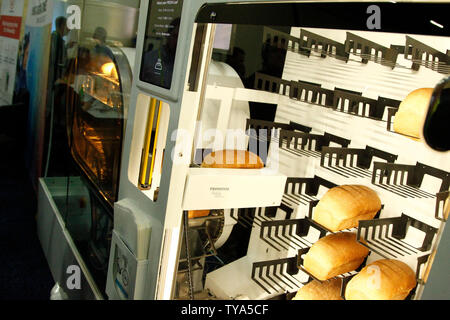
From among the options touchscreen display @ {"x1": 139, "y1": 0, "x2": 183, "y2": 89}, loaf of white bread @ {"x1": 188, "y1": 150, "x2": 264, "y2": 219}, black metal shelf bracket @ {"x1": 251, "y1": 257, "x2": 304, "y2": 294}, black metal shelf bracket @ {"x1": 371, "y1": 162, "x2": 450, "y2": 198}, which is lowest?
black metal shelf bracket @ {"x1": 251, "y1": 257, "x2": 304, "y2": 294}

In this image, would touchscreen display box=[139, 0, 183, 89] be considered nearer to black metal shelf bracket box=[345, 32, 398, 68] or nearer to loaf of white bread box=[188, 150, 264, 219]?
loaf of white bread box=[188, 150, 264, 219]

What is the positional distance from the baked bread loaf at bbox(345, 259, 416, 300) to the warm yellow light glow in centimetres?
151

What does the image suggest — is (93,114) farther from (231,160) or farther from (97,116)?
(231,160)

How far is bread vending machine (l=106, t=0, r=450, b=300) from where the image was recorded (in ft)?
3.81

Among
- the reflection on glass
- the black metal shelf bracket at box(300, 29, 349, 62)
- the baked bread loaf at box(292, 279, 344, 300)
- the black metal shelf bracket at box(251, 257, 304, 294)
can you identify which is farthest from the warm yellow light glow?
the baked bread loaf at box(292, 279, 344, 300)

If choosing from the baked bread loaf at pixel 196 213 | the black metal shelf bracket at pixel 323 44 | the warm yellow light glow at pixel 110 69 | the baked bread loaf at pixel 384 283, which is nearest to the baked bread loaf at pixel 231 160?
the baked bread loaf at pixel 196 213

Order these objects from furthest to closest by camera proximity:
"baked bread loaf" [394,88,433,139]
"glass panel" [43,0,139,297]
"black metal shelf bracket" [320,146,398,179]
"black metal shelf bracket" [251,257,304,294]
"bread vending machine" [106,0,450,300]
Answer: "glass panel" [43,0,139,297] → "black metal shelf bracket" [251,257,304,294] → "black metal shelf bracket" [320,146,398,179] → "bread vending machine" [106,0,450,300] → "baked bread loaf" [394,88,433,139]

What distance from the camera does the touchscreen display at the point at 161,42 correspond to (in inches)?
51.9

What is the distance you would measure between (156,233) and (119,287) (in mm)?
399

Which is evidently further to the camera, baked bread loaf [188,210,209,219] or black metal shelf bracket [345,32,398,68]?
baked bread loaf [188,210,209,219]

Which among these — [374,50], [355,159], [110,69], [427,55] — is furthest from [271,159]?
[110,69]

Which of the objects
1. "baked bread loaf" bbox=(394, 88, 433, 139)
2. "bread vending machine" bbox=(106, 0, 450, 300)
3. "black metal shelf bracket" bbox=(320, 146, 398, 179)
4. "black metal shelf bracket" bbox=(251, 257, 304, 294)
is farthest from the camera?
"black metal shelf bracket" bbox=(251, 257, 304, 294)

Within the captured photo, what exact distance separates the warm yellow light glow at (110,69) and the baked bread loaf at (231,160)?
0.88 m

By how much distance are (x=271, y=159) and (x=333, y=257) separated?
1.45ft
